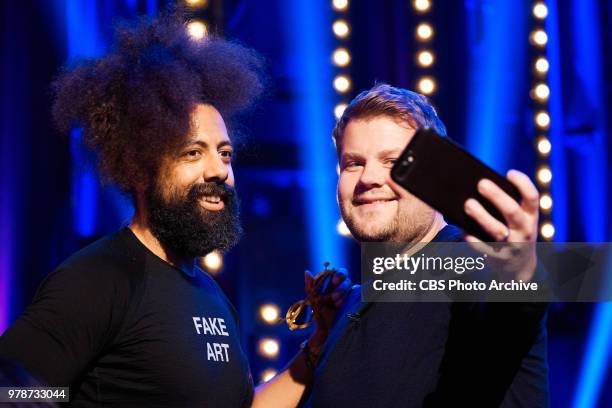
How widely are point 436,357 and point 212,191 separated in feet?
3.22

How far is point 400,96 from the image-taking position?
2551 millimetres

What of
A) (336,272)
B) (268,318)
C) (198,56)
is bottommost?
(268,318)

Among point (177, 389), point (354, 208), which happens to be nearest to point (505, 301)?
point (354, 208)

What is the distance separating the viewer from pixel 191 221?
2.44 metres

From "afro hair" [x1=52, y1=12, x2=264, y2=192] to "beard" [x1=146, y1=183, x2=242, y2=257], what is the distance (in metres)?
0.15

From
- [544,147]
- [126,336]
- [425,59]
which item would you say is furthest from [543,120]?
[126,336]

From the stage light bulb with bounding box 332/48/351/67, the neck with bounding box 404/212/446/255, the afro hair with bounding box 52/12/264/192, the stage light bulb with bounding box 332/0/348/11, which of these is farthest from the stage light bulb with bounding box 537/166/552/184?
the afro hair with bounding box 52/12/264/192

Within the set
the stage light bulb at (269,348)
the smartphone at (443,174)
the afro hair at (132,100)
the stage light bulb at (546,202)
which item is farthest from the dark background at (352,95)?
the smartphone at (443,174)

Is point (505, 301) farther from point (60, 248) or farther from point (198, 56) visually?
point (60, 248)

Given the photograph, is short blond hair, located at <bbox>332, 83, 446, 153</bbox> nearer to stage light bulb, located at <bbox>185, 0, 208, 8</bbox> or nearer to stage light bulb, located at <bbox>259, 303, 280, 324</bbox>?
stage light bulb, located at <bbox>185, 0, 208, 8</bbox>

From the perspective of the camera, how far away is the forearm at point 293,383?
8.71ft

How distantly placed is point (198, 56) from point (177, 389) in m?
1.35

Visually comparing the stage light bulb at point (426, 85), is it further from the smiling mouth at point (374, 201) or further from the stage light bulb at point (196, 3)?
the smiling mouth at point (374, 201)

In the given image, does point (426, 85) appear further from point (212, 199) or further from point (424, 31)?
point (212, 199)
